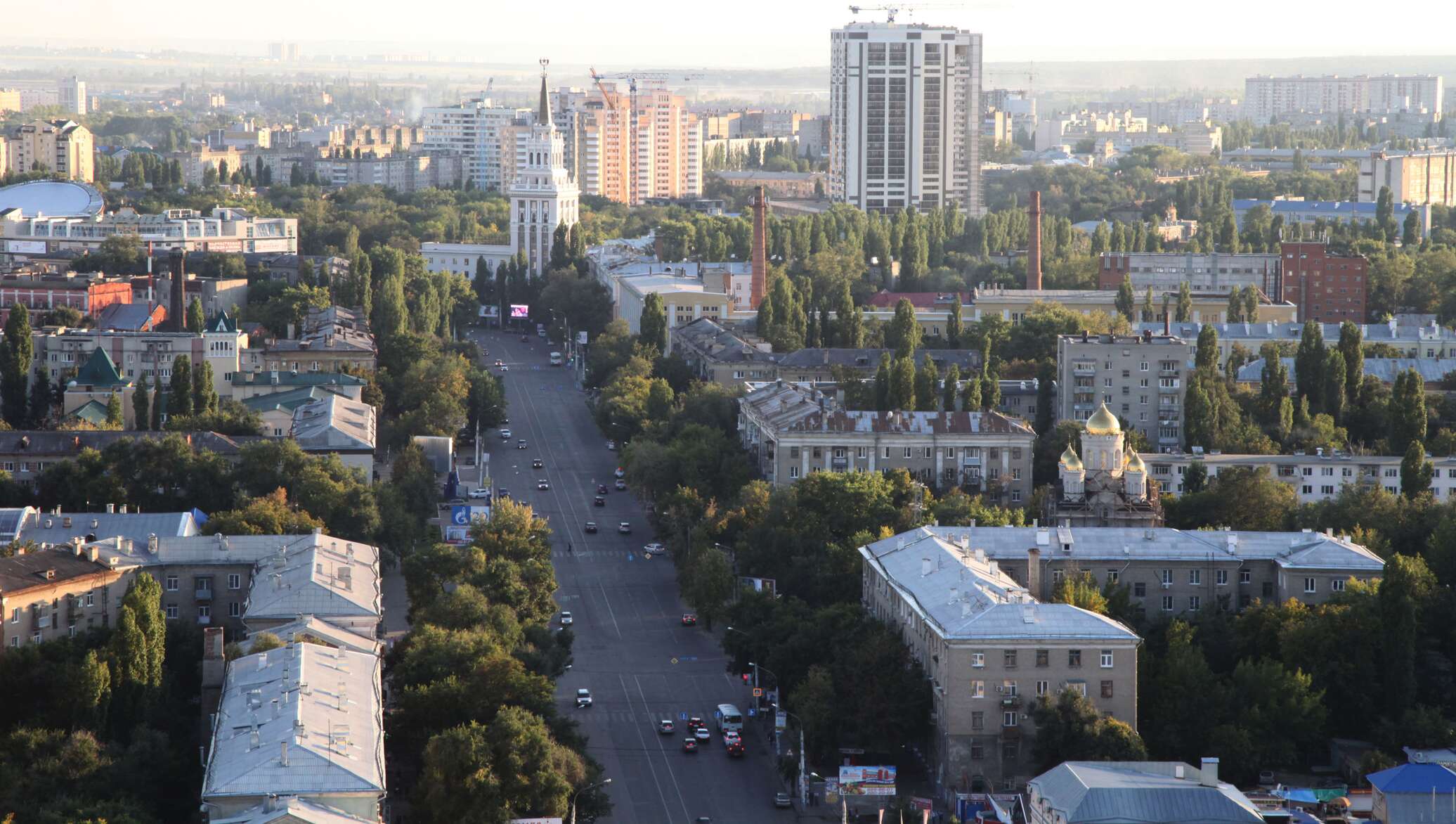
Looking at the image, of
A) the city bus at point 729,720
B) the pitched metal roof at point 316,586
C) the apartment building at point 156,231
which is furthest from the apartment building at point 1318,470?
the apartment building at point 156,231

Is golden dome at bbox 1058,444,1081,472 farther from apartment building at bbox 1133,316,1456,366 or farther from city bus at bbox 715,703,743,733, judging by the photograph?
apartment building at bbox 1133,316,1456,366

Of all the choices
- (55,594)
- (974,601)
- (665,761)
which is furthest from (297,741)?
(974,601)

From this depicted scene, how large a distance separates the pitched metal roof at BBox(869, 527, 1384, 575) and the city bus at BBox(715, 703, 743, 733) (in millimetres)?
5062

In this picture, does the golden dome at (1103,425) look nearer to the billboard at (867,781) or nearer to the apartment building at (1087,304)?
the billboard at (867,781)

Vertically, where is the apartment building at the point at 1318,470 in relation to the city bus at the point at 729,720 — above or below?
above

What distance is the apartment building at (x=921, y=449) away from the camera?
51.3 meters

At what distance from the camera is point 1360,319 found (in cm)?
8169

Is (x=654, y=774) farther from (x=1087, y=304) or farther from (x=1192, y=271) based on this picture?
(x=1192, y=271)

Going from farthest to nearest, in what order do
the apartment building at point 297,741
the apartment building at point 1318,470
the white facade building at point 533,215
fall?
the white facade building at point 533,215 < the apartment building at point 1318,470 < the apartment building at point 297,741

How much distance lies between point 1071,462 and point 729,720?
1234 centimetres

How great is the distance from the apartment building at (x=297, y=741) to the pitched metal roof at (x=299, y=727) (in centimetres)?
2

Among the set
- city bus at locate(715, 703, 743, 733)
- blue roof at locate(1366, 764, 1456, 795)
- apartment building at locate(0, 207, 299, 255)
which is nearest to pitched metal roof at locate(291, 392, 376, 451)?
city bus at locate(715, 703, 743, 733)

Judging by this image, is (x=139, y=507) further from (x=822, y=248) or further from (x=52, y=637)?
(x=822, y=248)

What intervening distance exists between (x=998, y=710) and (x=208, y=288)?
50890 mm
